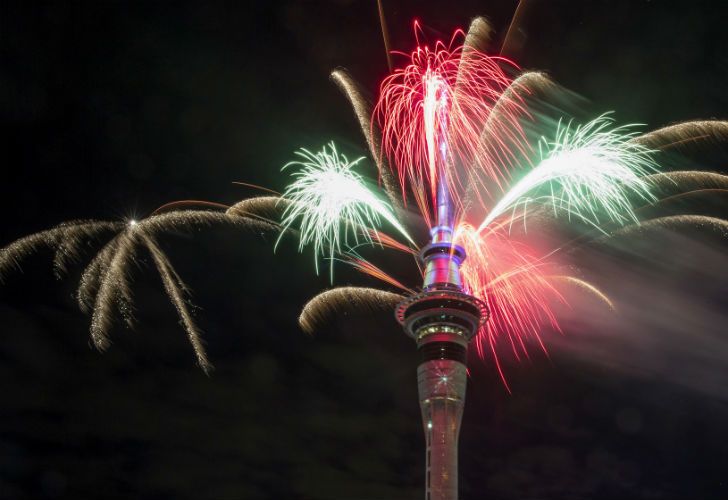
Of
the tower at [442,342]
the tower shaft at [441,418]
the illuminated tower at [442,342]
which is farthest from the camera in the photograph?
the tower at [442,342]

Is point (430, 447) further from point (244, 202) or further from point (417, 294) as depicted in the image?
point (244, 202)

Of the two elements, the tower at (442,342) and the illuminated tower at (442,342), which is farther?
the tower at (442,342)

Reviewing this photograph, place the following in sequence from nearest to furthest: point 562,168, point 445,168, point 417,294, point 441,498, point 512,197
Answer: point 562,168 < point 512,197 < point 445,168 < point 441,498 < point 417,294

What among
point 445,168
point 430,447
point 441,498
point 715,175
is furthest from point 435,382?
point 715,175

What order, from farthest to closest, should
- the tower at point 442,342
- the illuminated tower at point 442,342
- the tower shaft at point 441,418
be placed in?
the tower at point 442,342, the illuminated tower at point 442,342, the tower shaft at point 441,418

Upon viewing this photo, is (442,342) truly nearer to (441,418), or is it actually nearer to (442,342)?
(442,342)

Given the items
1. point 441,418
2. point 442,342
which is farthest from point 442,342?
point 441,418

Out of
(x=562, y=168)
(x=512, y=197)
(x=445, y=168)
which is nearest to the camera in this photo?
(x=562, y=168)

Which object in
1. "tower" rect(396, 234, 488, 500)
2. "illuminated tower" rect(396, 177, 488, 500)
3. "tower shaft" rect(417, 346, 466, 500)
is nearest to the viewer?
"tower shaft" rect(417, 346, 466, 500)
